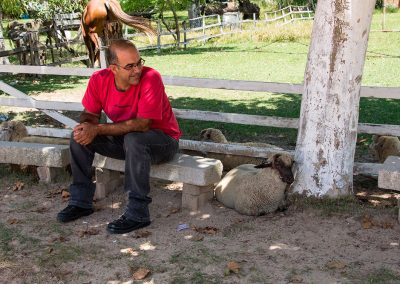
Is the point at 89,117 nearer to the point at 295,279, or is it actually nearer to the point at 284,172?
the point at 284,172

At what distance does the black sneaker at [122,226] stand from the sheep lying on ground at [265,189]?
938 mm

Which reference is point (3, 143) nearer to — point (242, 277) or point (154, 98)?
point (154, 98)

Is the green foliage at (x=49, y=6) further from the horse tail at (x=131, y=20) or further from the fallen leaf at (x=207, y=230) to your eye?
the fallen leaf at (x=207, y=230)

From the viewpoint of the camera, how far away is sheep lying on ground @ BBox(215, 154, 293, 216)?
16.1 feet

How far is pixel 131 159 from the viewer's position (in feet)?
14.9

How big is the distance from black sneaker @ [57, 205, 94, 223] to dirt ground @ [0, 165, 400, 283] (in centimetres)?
6

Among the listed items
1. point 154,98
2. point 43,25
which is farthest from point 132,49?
point 43,25

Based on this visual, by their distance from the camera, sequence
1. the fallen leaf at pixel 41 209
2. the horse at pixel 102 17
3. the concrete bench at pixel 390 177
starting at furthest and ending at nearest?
the horse at pixel 102 17 → the fallen leaf at pixel 41 209 → the concrete bench at pixel 390 177

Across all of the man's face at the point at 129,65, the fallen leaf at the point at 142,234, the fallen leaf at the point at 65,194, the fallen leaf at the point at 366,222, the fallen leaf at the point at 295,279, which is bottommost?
the fallen leaf at the point at 295,279

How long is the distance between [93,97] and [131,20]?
2.53 metres

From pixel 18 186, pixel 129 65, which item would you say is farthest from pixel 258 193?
pixel 18 186

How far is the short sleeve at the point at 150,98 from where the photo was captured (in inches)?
180

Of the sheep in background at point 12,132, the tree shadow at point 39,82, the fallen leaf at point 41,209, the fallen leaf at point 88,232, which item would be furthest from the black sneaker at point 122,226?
the tree shadow at point 39,82

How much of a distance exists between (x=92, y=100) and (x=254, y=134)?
3734mm
